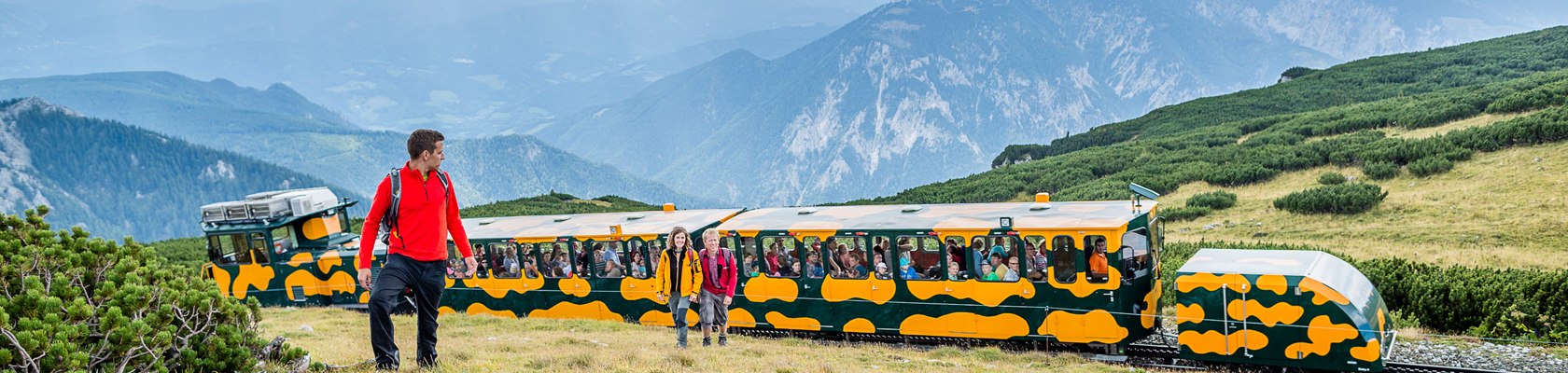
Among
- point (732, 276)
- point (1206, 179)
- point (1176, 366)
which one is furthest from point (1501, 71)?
point (732, 276)

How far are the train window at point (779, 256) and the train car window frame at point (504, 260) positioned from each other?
5.48 metres

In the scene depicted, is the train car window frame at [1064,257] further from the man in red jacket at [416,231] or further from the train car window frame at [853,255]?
the man in red jacket at [416,231]

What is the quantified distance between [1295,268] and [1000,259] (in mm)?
4022

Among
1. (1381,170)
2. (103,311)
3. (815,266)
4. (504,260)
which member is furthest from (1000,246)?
(1381,170)

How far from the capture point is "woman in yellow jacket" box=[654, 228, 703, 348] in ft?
43.4

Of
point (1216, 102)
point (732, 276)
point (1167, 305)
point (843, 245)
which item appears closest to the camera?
point (732, 276)

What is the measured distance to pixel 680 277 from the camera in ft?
43.6

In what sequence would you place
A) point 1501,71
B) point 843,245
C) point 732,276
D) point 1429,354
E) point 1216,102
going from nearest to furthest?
point 732,276 → point 1429,354 → point 843,245 → point 1501,71 → point 1216,102

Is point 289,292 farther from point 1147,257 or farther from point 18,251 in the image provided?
point 1147,257

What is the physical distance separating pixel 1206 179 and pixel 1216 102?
46708 mm

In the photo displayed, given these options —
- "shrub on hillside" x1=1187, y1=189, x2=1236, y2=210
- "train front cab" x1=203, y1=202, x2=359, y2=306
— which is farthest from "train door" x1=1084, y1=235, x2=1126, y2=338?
"shrub on hillside" x1=1187, y1=189, x2=1236, y2=210

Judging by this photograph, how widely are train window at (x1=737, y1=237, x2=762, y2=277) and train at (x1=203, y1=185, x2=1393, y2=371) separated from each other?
0.08ft

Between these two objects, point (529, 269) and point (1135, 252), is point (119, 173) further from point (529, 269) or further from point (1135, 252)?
point (1135, 252)

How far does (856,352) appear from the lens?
1487cm
